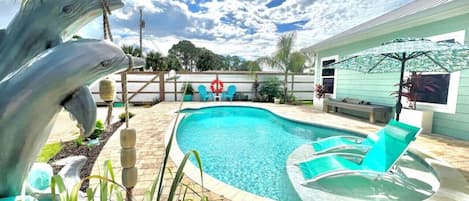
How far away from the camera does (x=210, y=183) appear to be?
281cm

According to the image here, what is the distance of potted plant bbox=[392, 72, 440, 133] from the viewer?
18.1 ft

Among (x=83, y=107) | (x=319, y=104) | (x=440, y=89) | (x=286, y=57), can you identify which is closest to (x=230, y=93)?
(x=286, y=57)

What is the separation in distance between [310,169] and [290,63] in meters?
9.66

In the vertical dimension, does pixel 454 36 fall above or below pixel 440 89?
above

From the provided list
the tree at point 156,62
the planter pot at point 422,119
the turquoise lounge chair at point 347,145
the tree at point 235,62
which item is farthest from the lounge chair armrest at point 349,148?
the tree at point 156,62

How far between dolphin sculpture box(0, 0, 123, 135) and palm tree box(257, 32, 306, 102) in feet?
38.3

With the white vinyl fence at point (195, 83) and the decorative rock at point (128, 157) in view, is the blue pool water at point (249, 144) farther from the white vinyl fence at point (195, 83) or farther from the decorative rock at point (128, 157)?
the white vinyl fence at point (195, 83)

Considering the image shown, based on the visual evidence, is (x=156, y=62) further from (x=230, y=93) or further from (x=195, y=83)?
(x=230, y=93)

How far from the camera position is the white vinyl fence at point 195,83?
12.4 m

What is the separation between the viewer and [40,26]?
1.07m

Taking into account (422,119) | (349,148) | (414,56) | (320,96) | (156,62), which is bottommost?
(349,148)

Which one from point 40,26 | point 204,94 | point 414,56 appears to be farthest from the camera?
point 204,94

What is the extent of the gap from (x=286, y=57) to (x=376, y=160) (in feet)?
31.9

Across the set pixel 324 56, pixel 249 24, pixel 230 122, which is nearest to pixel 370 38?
pixel 324 56
